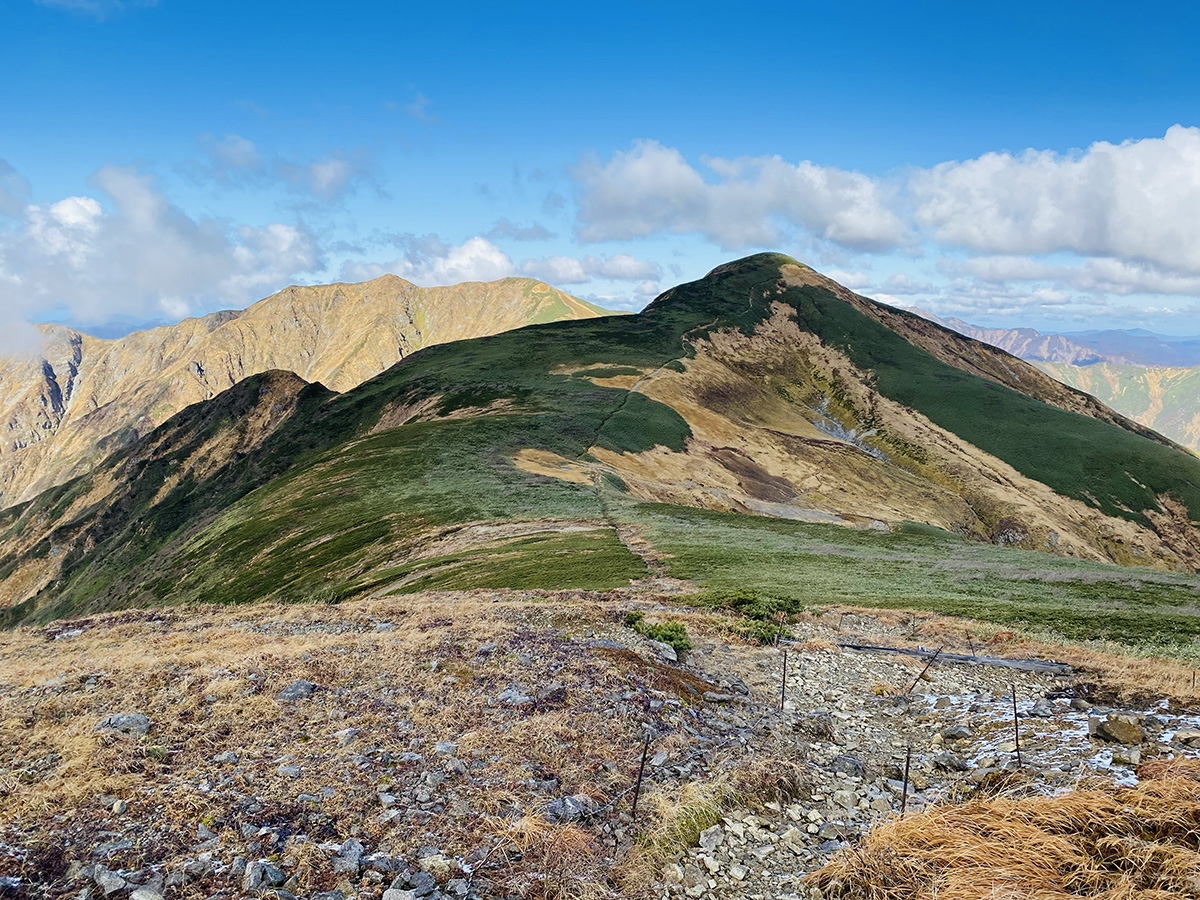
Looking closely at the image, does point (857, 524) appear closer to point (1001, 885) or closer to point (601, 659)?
point (601, 659)

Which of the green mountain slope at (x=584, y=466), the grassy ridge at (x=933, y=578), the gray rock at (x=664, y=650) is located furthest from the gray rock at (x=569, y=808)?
the green mountain slope at (x=584, y=466)

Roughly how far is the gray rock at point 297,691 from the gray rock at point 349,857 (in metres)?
5.77

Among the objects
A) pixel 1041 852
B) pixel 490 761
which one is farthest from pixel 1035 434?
pixel 490 761

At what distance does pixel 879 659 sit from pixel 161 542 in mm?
124883

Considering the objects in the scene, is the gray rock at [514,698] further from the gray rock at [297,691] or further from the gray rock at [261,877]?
the gray rock at [261,877]

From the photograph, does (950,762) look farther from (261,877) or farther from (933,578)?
(933,578)

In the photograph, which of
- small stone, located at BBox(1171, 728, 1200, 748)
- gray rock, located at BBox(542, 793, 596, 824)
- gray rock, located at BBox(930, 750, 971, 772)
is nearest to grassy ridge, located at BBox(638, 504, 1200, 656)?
small stone, located at BBox(1171, 728, 1200, 748)

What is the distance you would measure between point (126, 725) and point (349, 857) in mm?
6453

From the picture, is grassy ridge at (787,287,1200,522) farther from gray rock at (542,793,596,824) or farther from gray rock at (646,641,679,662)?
gray rock at (542,793,596,824)

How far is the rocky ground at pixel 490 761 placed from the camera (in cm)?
884

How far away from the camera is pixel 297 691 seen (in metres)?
14.2

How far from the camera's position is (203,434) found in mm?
152000

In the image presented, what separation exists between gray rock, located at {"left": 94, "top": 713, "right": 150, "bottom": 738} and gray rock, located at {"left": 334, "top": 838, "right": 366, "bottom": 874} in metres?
5.75

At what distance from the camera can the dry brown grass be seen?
7285 millimetres
